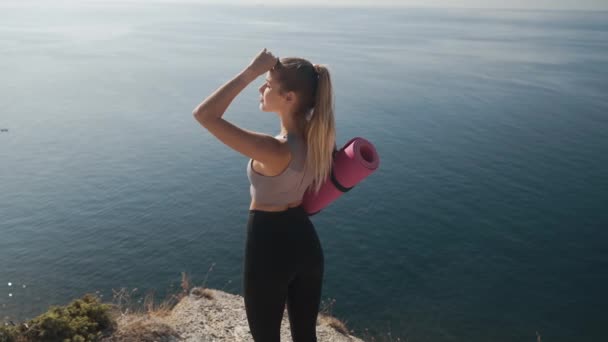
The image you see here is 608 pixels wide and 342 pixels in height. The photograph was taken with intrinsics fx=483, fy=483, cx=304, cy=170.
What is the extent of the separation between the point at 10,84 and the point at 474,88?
53.6 metres

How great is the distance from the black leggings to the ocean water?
61.3 ft

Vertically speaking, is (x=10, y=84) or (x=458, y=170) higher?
(x=10, y=84)

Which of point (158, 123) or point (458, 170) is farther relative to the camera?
point (158, 123)

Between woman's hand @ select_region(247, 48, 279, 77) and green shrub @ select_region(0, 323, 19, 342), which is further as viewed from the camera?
green shrub @ select_region(0, 323, 19, 342)

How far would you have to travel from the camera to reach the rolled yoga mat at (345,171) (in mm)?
3121

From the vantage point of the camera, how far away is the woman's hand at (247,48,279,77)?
108 inches

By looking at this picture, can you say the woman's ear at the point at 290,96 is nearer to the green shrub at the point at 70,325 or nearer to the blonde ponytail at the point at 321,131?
the blonde ponytail at the point at 321,131

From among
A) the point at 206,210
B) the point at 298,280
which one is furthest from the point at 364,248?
the point at 298,280

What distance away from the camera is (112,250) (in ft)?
85.5

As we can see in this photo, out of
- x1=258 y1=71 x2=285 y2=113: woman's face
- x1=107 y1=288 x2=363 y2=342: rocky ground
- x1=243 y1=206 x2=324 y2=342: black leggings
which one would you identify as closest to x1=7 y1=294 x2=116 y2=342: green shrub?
x1=107 y1=288 x2=363 y2=342: rocky ground

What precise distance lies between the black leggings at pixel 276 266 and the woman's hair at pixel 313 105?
369mm

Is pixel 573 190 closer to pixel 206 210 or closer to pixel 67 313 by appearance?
pixel 206 210

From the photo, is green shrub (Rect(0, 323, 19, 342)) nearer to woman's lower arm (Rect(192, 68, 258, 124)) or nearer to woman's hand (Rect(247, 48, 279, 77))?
woman's lower arm (Rect(192, 68, 258, 124))

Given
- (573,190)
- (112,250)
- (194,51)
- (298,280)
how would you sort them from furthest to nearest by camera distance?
(194,51)
(573,190)
(112,250)
(298,280)
